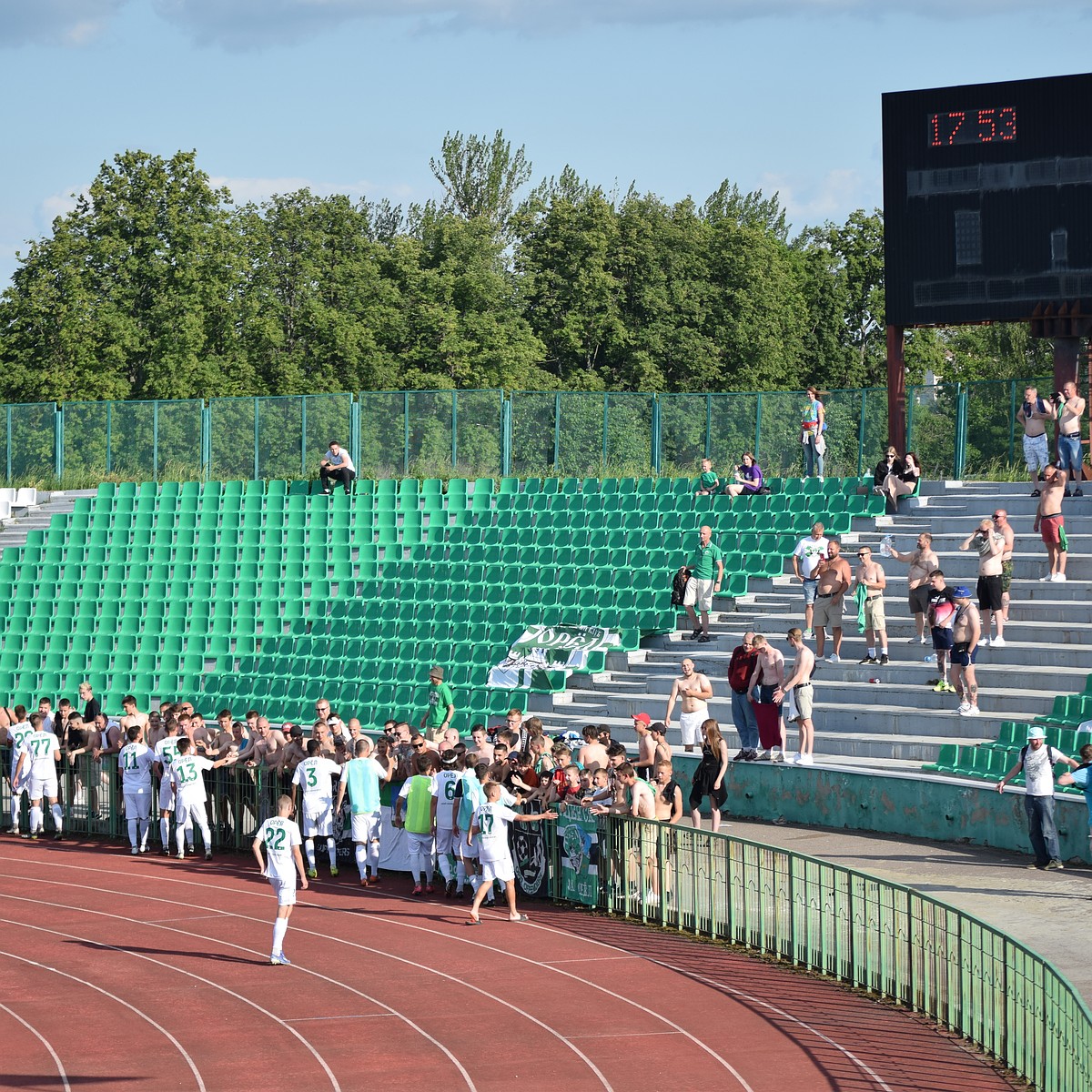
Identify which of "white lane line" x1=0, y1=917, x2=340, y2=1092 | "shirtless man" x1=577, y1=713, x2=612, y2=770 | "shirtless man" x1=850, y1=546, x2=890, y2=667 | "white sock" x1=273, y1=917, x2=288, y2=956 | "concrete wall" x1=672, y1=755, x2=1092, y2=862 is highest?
"shirtless man" x1=850, y1=546, x2=890, y2=667

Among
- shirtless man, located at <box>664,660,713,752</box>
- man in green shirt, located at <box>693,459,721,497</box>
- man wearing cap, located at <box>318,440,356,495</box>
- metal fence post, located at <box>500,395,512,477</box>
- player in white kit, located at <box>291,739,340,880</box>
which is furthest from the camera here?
metal fence post, located at <box>500,395,512,477</box>

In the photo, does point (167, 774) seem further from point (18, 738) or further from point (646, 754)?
point (646, 754)

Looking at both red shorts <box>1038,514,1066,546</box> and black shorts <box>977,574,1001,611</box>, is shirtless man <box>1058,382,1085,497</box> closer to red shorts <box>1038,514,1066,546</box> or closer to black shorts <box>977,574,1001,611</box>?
red shorts <box>1038,514,1066,546</box>

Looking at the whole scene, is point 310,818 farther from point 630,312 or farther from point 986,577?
point 630,312

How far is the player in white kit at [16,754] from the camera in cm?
2169

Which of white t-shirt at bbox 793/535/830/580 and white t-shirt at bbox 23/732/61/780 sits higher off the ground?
white t-shirt at bbox 793/535/830/580

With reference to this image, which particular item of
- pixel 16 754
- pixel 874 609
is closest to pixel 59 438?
pixel 16 754

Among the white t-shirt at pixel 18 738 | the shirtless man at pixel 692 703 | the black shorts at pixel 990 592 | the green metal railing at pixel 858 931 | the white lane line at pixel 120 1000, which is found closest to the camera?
the green metal railing at pixel 858 931

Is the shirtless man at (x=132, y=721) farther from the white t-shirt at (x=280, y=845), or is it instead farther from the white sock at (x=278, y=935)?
the white sock at (x=278, y=935)

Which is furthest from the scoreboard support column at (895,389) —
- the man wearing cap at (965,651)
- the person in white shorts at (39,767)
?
the person in white shorts at (39,767)

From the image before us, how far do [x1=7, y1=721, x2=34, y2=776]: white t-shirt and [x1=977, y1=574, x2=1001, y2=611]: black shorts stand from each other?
39.5 feet

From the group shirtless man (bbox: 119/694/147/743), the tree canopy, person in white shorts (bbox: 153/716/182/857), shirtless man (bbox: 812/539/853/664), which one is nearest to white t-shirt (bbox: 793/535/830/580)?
shirtless man (bbox: 812/539/853/664)

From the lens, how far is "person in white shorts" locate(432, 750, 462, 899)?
56.7 feet

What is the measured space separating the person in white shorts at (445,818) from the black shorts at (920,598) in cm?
752
